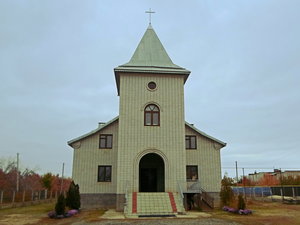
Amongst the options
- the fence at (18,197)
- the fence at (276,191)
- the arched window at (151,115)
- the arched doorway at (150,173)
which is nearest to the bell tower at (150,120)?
the arched window at (151,115)

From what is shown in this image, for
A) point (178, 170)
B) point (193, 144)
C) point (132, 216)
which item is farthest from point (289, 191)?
point (132, 216)

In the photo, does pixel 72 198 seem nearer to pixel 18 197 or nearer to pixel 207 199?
pixel 207 199

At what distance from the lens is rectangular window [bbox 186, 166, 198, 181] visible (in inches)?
835

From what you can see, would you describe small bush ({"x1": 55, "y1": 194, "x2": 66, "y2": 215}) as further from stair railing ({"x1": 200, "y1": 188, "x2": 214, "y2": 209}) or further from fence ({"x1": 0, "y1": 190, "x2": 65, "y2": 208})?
stair railing ({"x1": 200, "y1": 188, "x2": 214, "y2": 209})

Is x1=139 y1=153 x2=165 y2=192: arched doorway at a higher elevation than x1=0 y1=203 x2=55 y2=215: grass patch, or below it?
higher

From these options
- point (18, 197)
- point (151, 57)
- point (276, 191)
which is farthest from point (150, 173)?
point (276, 191)

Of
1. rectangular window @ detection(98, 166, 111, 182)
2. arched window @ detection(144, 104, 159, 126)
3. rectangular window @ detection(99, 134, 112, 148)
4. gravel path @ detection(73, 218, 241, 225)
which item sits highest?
arched window @ detection(144, 104, 159, 126)

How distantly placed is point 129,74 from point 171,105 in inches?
143

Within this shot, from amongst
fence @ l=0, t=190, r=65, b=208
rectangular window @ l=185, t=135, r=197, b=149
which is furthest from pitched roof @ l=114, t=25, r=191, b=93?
fence @ l=0, t=190, r=65, b=208

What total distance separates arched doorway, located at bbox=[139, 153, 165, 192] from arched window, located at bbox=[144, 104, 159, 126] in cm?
353

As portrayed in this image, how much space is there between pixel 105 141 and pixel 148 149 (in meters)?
4.23

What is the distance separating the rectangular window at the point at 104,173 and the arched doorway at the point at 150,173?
262cm

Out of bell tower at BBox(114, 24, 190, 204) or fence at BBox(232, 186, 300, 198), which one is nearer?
bell tower at BBox(114, 24, 190, 204)

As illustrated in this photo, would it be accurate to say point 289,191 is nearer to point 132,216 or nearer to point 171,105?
point 171,105
